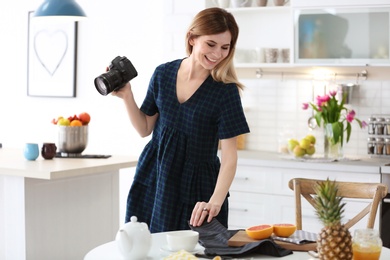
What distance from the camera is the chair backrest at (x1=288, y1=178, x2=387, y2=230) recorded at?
290 cm

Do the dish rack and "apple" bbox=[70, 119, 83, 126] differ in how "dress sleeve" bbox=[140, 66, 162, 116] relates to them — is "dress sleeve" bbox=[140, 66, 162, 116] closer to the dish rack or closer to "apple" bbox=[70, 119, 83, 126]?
"apple" bbox=[70, 119, 83, 126]

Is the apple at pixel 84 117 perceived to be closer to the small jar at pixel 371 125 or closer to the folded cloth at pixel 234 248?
the small jar at pixel 371 125

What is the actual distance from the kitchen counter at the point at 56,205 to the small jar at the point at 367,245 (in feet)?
5.94

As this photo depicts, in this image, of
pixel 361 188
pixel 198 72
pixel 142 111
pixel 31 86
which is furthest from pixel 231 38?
pixel 31 86

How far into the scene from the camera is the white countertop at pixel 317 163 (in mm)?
4393

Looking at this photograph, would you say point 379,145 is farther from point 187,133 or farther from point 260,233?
point 260,233

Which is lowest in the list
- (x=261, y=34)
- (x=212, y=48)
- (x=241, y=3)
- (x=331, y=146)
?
(x=331, y=146)

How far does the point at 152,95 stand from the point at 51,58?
11.2 ft

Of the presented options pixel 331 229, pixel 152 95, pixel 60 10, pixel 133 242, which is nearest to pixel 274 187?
pixel 60 10

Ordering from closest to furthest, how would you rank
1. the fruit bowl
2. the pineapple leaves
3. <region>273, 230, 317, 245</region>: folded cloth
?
the pineapple leaves, <region>273, 230, 317, 245</region>: folded cloth, the fruit bowl

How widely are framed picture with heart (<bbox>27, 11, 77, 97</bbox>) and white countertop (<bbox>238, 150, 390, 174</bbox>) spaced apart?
198 cm

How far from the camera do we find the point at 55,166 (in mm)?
3730

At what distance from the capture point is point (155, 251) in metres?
2.36

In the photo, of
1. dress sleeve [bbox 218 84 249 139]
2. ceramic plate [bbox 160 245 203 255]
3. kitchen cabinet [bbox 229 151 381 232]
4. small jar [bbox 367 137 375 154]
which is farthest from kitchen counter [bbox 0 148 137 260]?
small jar [bbox 367 137 375 154]
